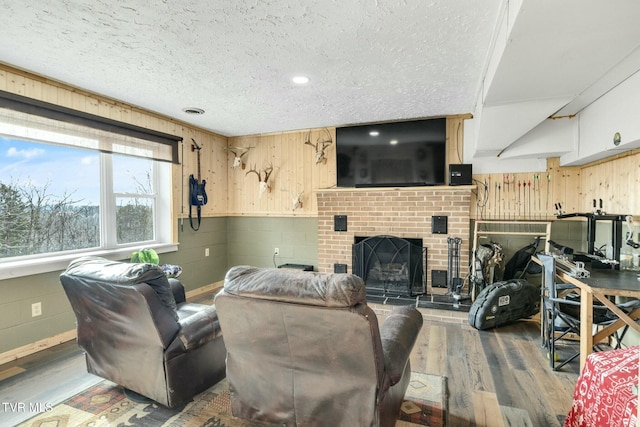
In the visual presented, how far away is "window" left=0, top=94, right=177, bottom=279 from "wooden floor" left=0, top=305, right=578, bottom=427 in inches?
34.6

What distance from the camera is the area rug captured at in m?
1.92

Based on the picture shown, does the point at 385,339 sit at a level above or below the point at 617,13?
below

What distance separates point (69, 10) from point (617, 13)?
2879mm

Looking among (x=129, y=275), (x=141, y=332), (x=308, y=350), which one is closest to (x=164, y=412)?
(x=141, y=332)

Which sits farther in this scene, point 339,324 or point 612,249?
point 612,249

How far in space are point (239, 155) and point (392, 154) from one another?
2.50 meters

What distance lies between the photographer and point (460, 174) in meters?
4.09

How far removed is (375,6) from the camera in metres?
1.91

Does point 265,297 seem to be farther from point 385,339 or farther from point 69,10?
point 69,10

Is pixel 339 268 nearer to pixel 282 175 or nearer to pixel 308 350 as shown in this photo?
pixel 282 175

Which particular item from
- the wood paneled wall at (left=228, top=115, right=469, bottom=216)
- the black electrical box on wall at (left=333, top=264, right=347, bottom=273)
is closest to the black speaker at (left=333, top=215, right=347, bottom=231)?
the wood paneled wall at (left=228, top=115, right=469, bottom=216)

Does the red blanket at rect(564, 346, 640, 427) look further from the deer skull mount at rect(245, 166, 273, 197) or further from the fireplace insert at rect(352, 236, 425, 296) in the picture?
the deer skull mount at rect(245, 166, 273, 197)

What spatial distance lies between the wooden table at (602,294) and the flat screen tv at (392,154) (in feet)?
7.29

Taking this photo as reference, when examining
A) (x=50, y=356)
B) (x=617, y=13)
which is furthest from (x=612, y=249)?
(x=50, y=356)
